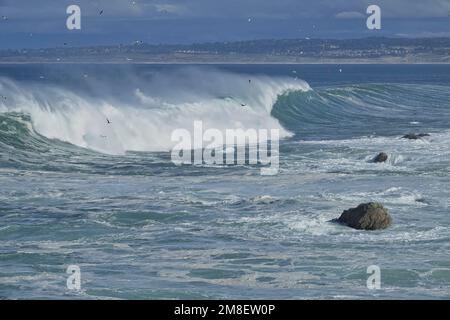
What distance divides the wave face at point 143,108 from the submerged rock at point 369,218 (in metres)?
18.5

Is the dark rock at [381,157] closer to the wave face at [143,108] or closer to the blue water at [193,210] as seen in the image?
the blue water at [193,210]

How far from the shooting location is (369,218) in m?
22.0

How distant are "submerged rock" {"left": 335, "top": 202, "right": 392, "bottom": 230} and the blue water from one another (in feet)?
0.85

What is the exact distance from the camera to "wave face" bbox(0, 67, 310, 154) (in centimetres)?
4244

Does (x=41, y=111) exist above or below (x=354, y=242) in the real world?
above

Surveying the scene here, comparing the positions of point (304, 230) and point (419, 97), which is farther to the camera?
point (419, 97)

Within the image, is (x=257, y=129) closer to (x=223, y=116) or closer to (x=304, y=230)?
(x=223, y=116)

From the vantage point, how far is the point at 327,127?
5309 cm

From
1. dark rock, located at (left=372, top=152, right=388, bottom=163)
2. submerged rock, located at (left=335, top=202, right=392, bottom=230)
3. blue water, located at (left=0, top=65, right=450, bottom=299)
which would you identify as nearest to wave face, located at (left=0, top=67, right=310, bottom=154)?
blue water, located at (left=0, top=65, right=450, bottom=299)

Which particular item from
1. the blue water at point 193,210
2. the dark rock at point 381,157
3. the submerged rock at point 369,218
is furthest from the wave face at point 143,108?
the submerged rock at point 369,218
